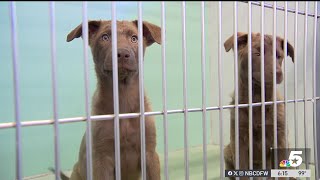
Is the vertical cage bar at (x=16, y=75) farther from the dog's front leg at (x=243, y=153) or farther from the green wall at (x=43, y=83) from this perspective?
the green wall at (x=43, y=83)

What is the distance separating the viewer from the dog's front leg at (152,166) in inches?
53.2

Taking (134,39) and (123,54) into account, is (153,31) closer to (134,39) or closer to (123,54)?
(134,39)

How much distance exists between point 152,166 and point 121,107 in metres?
0.29

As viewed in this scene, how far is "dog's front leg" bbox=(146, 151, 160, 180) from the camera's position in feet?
4.43

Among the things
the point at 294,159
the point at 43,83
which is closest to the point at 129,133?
the point at 294,159

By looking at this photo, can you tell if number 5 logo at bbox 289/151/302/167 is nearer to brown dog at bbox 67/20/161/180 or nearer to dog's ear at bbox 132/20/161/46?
brown dog at bbox 67/20/161/180

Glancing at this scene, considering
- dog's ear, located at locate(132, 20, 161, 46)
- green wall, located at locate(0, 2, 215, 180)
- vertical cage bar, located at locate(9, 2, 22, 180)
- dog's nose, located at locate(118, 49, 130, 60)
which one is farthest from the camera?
green wall, located at locate(0, 2, 215, 180)

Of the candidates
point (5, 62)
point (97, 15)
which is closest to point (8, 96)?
point (5, 62)

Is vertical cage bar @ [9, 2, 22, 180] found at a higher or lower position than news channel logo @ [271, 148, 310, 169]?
higher

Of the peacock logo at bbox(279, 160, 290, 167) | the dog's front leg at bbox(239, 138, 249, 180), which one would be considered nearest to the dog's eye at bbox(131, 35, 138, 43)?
the dog's front leg at bbox(239, 138, 249, 180)

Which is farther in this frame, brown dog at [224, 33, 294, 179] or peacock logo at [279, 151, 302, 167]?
brown dog at [224, 33, 294, 179]

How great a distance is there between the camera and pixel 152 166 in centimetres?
135

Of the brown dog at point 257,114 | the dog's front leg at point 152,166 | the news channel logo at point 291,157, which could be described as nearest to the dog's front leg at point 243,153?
the brown dog at point 257,114

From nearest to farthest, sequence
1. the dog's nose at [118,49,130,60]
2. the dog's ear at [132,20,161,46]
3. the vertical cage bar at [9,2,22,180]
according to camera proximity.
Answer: the vertical cage bar at [9,2,22,180] → the dog's nose at [118,49,130,60] → the dog's ear at [132,20,161,46]
